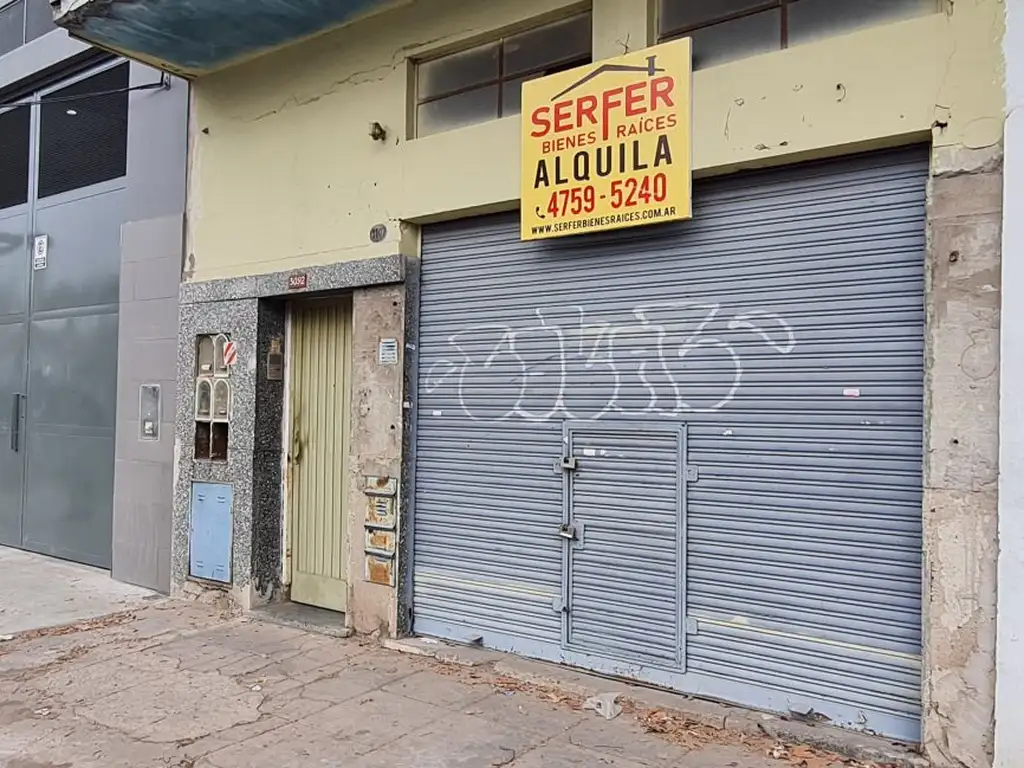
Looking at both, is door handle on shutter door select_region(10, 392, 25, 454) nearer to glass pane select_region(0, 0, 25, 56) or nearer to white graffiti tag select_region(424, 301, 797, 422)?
glass pane select_region(0, 0, 25, 56)

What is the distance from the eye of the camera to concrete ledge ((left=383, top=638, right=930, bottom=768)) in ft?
13.0

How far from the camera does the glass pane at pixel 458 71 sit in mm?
5715

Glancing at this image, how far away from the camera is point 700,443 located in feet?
15.5

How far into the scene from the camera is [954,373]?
3.79 m

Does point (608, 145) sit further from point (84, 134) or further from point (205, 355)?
point (84, 134)

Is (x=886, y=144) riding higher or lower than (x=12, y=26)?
lower

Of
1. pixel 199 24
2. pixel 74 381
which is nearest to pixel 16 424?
pixel 74 381

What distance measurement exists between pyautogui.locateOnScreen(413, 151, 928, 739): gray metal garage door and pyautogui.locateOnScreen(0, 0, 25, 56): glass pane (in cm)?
728

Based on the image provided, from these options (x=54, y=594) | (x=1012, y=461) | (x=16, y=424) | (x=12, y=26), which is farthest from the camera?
(x=12, y=26)

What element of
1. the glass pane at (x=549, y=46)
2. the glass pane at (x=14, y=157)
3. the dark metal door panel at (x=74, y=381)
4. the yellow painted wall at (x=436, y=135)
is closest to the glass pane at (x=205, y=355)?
the yellow painted wall at (x=436, y=135)

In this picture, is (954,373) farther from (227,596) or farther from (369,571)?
(227,596)

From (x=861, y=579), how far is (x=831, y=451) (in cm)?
67

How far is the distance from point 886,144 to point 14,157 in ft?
33.0

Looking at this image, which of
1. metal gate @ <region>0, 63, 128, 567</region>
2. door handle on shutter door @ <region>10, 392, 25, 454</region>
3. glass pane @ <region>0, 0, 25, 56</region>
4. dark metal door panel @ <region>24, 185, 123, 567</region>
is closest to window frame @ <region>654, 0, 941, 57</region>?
metal gate @ <region>0, 63, 128, 567</region>
